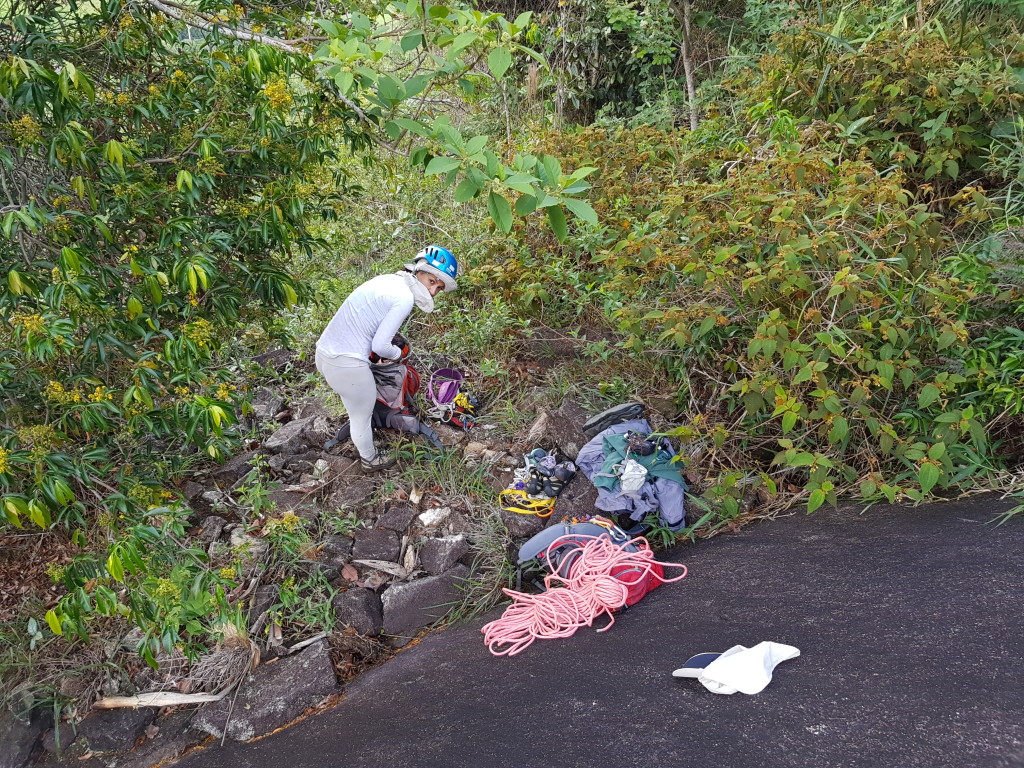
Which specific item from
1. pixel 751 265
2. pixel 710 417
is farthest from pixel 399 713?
pixel 751 265

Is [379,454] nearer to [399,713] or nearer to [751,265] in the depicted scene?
[399,713]

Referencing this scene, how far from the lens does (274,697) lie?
8.91ft

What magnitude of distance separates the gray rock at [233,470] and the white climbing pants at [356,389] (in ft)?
2.46

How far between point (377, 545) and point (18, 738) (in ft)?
5.70

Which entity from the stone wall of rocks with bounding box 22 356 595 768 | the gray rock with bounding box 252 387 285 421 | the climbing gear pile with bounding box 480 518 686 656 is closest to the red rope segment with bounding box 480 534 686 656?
the climbing gear pile with bounding box 480 518 686 656

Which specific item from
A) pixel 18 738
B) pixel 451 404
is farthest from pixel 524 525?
pixel 18 738

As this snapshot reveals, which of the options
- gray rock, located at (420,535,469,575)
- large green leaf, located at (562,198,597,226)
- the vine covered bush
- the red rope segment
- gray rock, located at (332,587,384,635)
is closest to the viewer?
large green leaf, located at (562,198,597,226)

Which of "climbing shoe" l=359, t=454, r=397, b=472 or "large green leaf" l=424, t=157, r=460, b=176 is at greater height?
"large green leaf" l=424, t=157, r=460, b=176

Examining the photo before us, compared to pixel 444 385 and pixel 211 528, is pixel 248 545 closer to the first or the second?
pixel 211 528

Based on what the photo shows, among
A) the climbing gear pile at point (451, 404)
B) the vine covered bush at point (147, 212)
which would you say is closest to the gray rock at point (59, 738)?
the vine covered bush at point (147, 212)

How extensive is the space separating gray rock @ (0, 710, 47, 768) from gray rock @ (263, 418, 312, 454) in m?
1.76

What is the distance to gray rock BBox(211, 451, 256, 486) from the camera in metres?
3.96

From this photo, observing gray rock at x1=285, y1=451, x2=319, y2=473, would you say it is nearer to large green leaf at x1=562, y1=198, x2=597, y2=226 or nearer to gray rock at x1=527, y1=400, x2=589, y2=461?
gray rock at x1=527, y1=400, x2=589, y2=461

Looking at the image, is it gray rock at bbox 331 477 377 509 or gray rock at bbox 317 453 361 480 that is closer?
gray rock at bbox 331 477 377 509
